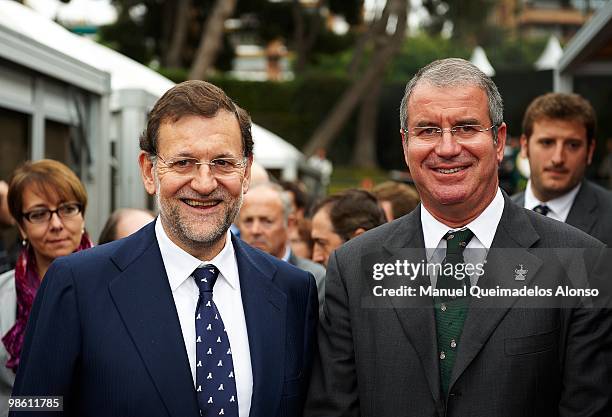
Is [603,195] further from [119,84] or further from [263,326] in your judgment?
[119,84]

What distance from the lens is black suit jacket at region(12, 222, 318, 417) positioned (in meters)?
2.64

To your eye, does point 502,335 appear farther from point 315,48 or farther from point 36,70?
point 315,48

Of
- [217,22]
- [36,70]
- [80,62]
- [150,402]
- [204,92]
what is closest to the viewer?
[150,402]

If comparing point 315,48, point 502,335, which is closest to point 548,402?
point 502,335

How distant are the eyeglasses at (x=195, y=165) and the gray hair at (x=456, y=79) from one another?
606 millimetres

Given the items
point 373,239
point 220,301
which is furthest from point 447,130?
point 220,301

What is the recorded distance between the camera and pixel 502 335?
2682 millimetres

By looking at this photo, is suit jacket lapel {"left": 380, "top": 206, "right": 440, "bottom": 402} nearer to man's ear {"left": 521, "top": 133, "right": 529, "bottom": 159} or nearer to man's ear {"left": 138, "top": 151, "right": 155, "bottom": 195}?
man's ear {"left": 138, "top": 151, "right": 155, "bottom": 195}

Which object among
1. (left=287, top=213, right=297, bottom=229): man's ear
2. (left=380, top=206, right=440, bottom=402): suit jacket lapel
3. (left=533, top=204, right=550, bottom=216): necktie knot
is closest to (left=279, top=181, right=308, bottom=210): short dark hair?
(left=287, top=213, right=297, bottom=229): man's ear

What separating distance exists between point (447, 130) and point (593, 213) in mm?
1902

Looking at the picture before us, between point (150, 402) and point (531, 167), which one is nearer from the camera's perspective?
point (150, 402)

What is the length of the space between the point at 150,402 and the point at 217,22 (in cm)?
1757

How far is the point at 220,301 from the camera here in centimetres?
287

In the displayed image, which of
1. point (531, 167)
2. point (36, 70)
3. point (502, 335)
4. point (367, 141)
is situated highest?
point (367, 141)
